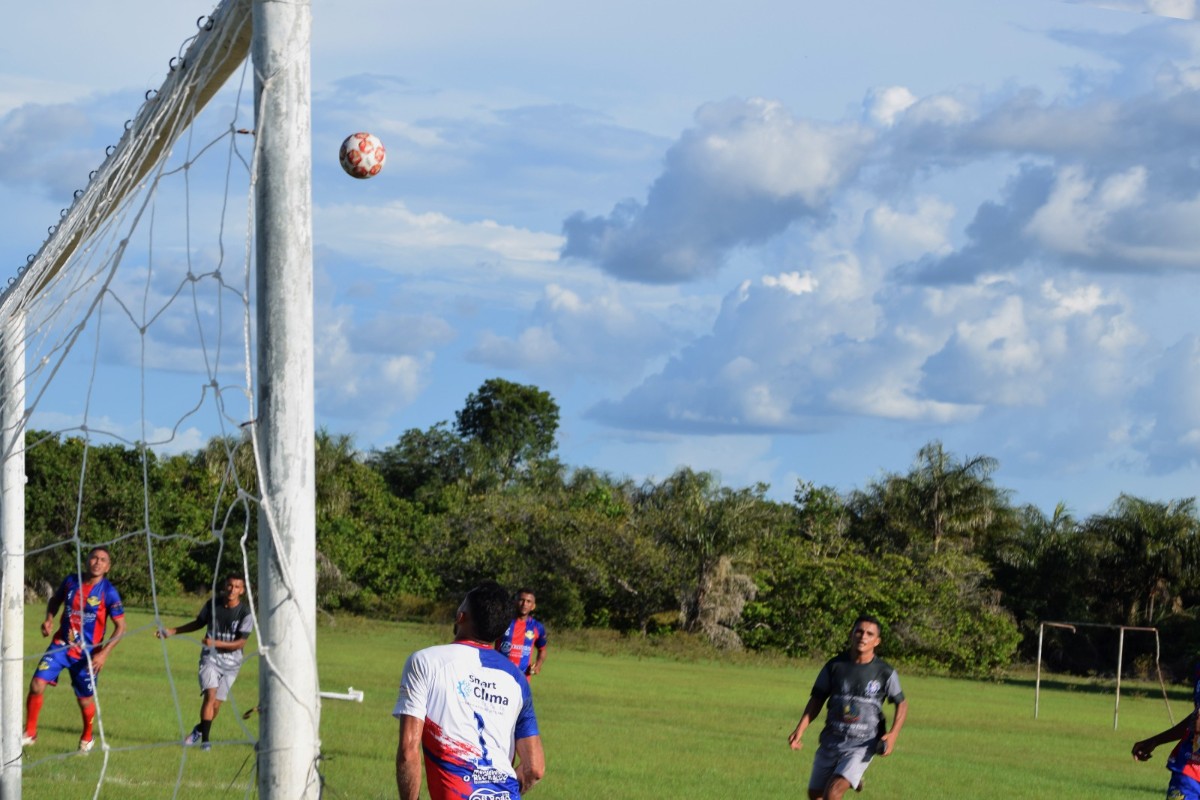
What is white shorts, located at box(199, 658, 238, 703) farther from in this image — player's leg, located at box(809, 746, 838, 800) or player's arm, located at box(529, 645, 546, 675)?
player's leg, located at box(809, 746, 838, 800)

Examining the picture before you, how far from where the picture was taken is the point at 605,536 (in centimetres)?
4788

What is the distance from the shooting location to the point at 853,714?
31.4 ft

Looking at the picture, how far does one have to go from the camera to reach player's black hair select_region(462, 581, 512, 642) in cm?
559

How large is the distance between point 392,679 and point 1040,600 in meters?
29.5

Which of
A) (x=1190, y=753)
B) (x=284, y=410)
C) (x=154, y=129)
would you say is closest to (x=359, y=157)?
(x=284, y=410)

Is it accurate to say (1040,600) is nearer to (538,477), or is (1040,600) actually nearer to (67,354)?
(538,477)

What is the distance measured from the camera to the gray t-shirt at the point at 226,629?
13.3 meters

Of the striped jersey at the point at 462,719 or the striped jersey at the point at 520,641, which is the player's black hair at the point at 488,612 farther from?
the striped jersey at the point at 520,641

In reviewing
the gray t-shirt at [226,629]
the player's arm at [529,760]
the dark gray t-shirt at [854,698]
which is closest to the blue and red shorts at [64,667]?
the gray t-shirt at [226,629]

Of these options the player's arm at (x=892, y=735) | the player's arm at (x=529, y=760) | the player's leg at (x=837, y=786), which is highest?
the player's arm at (x=529, y=760)

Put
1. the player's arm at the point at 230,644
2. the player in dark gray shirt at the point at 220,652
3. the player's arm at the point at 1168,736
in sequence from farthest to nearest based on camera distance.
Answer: the player in dark gray shirt at the point at 220,652 < the player's arm at the point at 230,644 < the player's arm at the point at 1168,736

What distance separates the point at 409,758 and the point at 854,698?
492 centimetres

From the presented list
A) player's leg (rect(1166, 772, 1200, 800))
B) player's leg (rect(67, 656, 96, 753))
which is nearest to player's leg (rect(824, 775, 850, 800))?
player's leg (rect(1166, 772, 1200, 800))

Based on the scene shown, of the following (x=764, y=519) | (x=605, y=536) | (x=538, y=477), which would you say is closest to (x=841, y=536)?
(x=764, y=519)
